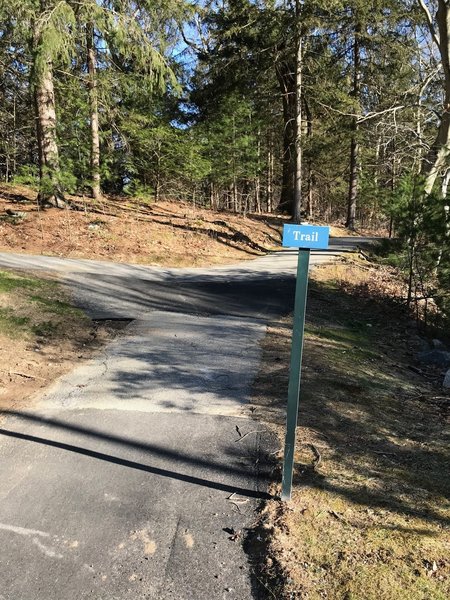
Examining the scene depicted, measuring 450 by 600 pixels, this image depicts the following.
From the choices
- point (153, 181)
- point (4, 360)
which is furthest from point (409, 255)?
point (153, 181)

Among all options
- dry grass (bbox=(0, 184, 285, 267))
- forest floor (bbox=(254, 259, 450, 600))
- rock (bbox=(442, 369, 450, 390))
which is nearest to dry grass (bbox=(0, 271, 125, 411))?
forest floor (bbox=(254, 259, 450, 600))

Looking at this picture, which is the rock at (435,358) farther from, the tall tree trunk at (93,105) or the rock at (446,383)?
the tall tree trunk at (93,105)

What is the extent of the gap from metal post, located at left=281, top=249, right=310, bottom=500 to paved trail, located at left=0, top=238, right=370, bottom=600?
0.37 m

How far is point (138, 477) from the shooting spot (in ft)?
11.9

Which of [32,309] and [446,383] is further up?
[32,309]

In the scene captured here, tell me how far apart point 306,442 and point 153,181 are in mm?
21530

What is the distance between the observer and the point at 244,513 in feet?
10.5

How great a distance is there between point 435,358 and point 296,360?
528 centimetres

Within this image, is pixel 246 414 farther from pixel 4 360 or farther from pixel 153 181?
pixel 153 181

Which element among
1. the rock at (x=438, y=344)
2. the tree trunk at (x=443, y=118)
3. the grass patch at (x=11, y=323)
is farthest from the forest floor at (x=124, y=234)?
the rock at (x=438, y=344)

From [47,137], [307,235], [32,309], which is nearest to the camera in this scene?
[307,235]

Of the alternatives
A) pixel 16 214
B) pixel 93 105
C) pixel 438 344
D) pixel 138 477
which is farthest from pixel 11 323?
pixel 93 105

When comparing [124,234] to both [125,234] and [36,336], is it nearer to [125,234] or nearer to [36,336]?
[125,234]

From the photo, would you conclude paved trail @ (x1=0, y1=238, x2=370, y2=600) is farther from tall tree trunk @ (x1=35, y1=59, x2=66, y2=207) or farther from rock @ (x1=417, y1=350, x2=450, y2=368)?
tall tree trunk @ (x1=35, y1=59, x2=66, y2=207)
